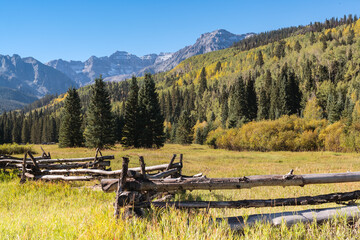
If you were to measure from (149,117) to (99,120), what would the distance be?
916 cm

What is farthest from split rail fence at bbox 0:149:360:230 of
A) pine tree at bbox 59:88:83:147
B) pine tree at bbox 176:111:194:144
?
pine tree at bbox 176:111:194:144

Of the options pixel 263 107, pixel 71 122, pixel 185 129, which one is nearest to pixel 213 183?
pixel 71 122

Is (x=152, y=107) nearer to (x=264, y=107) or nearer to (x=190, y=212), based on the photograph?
(x=190, y=212)

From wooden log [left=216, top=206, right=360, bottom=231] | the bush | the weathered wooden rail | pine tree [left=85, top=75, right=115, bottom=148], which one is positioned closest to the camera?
wooden log [left=216, top=206, right=360, bottom=231]

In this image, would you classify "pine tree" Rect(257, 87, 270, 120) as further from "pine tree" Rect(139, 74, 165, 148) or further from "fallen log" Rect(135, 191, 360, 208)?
"fallen log" Rect(135, 191, 360, 208)

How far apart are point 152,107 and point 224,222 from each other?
39.5 metres

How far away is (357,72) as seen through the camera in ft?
353

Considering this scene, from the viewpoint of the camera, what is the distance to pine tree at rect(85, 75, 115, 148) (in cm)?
3825

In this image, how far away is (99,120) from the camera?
38812mm

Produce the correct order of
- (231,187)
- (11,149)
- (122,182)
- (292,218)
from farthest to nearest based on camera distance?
(11,149) < (231,187) < (122,182) < (292,218)

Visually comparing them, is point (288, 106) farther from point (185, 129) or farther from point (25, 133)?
point (25, 133)

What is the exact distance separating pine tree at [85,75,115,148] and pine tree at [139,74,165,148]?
600 centimetres

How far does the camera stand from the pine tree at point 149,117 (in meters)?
42.4

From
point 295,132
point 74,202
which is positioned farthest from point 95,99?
point 295,132
